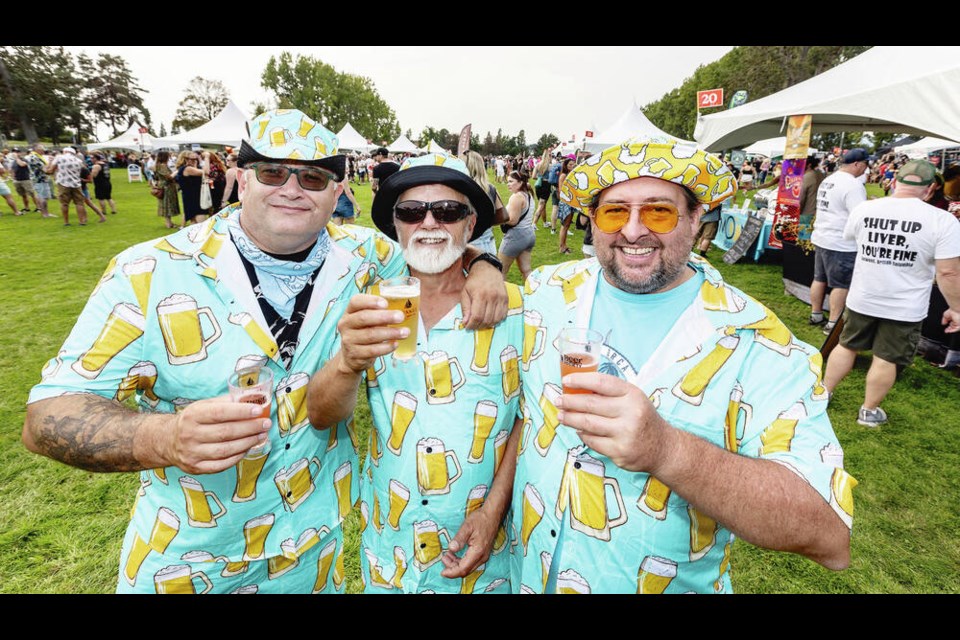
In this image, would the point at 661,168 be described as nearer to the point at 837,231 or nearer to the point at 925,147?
the point at 837,231

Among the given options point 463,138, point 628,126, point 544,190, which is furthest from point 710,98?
point 463,138

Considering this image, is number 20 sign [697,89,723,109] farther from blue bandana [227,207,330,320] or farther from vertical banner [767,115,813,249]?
blue bandana [227,207,330,320]

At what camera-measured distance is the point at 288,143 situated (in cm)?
199

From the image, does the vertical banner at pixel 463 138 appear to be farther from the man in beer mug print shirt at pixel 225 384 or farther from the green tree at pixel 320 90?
the green tree at pixel 320 90

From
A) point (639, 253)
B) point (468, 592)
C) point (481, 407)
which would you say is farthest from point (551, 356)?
point (468, 592)

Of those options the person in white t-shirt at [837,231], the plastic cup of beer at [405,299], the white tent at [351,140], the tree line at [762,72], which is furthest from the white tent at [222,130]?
the tree line at [762,72]

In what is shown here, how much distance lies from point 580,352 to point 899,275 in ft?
15.9

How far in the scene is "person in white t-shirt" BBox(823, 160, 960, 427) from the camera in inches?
167

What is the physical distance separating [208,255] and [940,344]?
841 centimetres

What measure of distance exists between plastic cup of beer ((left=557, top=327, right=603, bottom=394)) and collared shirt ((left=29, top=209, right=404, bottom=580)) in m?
1.08

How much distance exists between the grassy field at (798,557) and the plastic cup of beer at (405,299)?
2.29 metres

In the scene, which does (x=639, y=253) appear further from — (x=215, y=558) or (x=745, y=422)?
(x=215, y=558)

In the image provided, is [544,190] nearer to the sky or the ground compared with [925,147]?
nearer to the ground
